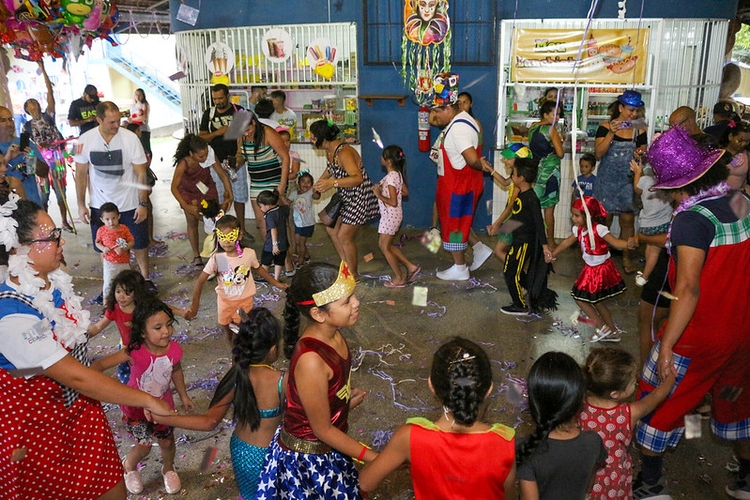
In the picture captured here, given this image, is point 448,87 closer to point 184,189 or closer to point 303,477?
point 184,189

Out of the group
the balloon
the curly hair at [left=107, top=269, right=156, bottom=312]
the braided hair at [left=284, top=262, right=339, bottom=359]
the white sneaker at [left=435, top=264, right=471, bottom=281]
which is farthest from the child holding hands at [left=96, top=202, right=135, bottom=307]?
the braided hair at [left=284, top=262, right=339, bottom=359]

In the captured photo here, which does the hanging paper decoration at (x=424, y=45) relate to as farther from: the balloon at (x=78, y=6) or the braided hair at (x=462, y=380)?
the braided hair at (x=462, y=380)

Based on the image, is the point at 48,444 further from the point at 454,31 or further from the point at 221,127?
the point at 454,31

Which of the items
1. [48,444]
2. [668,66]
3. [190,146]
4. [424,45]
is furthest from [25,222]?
[668,66]

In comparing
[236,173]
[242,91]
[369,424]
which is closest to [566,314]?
[369,424]

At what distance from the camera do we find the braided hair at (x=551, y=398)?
2295 mm

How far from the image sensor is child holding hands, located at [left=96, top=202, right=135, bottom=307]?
Result: 553cm

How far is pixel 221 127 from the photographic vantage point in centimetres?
767

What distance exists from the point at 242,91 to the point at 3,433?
25.7ft

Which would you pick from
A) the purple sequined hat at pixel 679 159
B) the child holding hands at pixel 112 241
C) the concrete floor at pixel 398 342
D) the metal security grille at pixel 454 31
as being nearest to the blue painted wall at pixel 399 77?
the metal security grille at pixel 454 31

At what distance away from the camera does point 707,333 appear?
2.99m

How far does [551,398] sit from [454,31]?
6.63 meters

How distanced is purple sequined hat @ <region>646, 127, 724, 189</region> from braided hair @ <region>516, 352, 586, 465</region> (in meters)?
1.22

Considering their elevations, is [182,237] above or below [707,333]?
below
